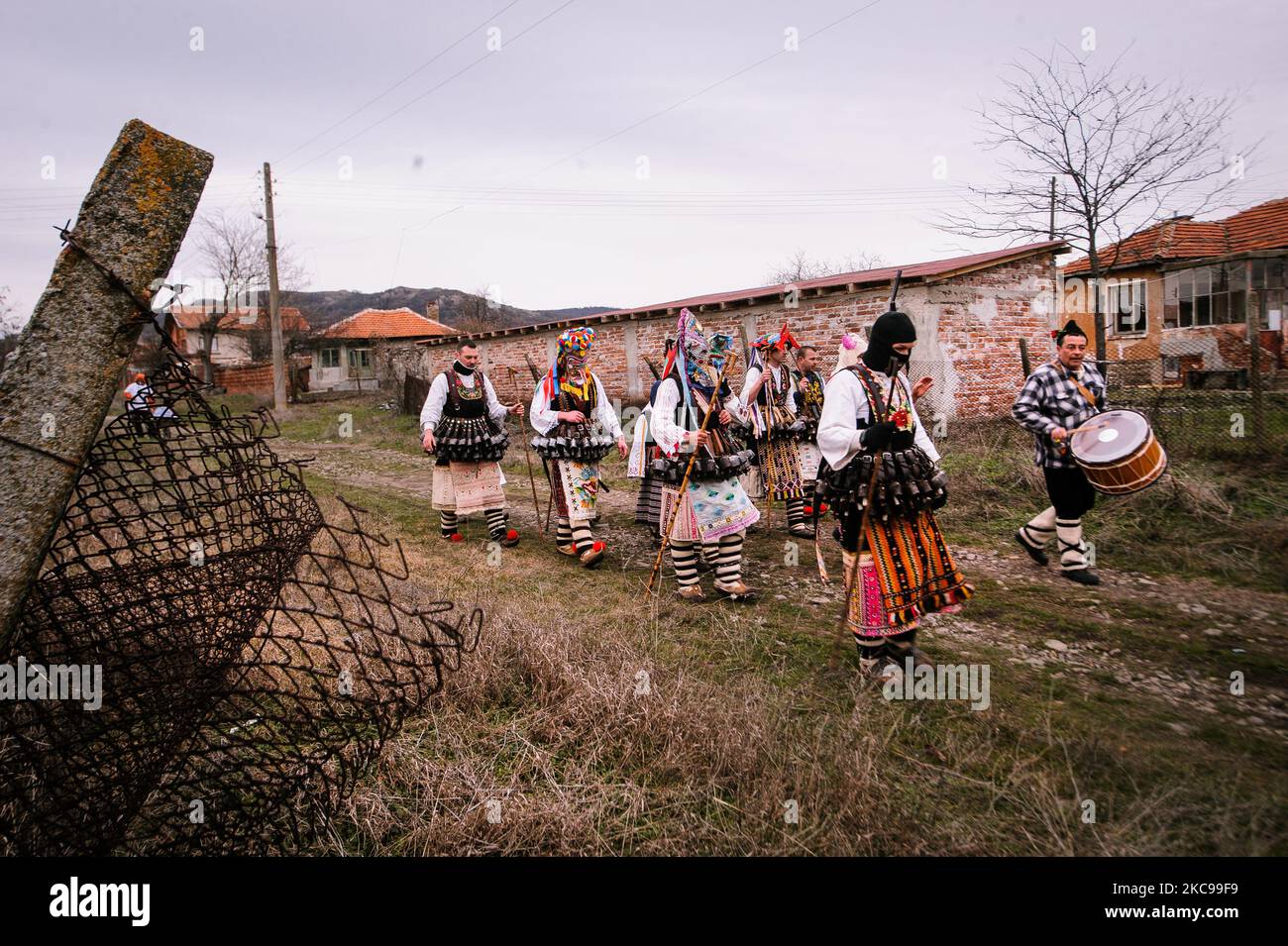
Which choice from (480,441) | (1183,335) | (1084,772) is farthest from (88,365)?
(1183,335)

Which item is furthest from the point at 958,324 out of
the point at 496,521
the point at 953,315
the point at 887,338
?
the point at 887,338

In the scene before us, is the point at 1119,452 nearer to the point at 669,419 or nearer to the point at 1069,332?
the point at 1069,332

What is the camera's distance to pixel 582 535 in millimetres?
7184

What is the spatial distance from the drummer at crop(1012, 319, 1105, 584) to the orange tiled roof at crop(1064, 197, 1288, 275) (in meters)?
14.9

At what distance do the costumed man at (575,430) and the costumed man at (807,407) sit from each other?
2006 millimetres

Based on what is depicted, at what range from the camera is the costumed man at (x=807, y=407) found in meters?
7.99

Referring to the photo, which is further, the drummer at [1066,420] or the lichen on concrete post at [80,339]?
the drummer at [1066,420]

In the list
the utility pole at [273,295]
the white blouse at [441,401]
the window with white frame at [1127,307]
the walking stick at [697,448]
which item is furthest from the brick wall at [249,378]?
the walking stick at [697,448]

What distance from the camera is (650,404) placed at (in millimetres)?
5934

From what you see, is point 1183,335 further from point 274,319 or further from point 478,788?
point 274,319

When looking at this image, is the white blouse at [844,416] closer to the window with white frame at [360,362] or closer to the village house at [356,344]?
the village house at [356,344]

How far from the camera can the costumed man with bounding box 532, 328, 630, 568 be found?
7.30m
